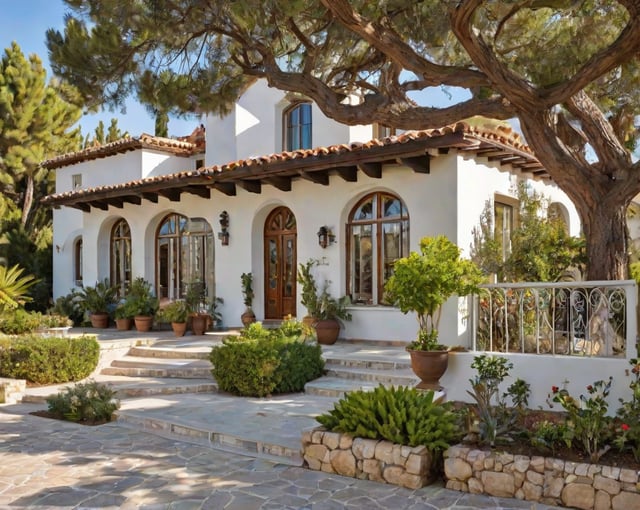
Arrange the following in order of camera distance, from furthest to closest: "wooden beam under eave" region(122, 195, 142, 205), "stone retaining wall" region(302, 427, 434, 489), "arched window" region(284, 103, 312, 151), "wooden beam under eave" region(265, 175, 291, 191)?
"wooden beam under eave" region(122, 195, 142, 205)
"arched window" region(284, 103, 312, 151)
"wooden beam under eave" region(265, 175, 291, 191)
"stone retaining wall" region(302, 427, 434, 489)

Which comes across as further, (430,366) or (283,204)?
(283,204)

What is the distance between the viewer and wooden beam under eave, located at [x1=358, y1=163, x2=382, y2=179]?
1188cm

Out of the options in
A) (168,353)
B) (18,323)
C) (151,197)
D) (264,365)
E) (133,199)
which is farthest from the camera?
(133,199)

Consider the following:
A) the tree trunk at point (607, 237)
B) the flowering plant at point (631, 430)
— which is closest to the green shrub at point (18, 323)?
the tree trunk at point (607, 237)

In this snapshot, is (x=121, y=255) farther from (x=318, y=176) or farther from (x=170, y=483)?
(x=170, y=483)

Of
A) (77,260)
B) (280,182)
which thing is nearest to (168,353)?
(280,182)

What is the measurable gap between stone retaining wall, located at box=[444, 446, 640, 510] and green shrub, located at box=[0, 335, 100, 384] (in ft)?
26.3

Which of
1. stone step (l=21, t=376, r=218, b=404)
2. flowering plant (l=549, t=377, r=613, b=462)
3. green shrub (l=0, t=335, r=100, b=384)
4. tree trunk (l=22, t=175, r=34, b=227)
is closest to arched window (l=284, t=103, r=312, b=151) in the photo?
green shrub (l=0, t=335, r=100, b=384)

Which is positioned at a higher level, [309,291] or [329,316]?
[309,291]

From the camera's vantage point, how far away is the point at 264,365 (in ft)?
30.7

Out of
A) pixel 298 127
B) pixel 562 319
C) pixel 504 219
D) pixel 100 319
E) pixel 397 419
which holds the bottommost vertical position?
pixel 397 419

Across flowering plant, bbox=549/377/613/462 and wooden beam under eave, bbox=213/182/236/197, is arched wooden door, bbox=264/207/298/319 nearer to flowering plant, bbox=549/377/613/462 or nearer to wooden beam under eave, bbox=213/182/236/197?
wooden beam under eave, bbox=213/182/236/197

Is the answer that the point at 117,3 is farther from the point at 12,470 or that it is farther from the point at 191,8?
the point at 12,470

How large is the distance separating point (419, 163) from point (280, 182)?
11.7 ft
